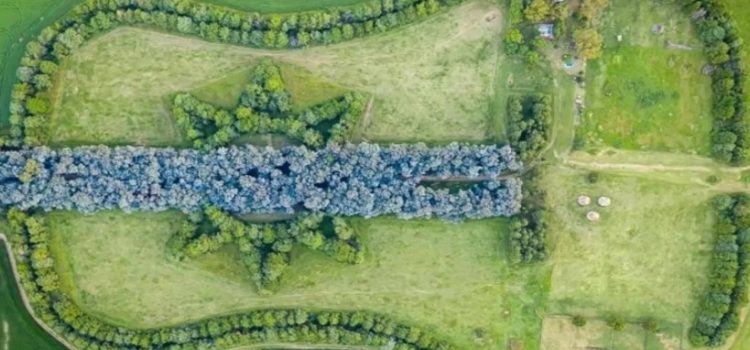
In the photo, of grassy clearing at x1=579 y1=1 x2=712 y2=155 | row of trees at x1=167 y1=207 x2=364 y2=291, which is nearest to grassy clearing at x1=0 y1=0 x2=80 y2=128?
row of trees at x1=167 y1=207 x2=364 y2=291

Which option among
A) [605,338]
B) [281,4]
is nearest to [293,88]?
[281,4]

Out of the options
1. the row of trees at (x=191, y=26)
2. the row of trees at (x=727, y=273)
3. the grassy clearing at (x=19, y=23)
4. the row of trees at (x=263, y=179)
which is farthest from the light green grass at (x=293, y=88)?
the row of trees at (x=727, y=273)

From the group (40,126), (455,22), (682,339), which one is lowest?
(682,339)

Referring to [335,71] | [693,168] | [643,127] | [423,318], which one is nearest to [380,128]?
[335,71]

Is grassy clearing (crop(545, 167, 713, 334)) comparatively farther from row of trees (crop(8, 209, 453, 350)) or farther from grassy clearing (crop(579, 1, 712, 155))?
row of trees (crop(8, 209, 453, 350))

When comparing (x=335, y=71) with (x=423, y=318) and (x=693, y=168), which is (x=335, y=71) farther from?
(x=693, y=168)

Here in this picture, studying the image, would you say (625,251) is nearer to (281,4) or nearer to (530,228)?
(530,228)
